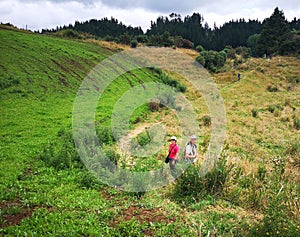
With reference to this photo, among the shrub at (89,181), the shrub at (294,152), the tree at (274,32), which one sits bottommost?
the shrub at (89,181)

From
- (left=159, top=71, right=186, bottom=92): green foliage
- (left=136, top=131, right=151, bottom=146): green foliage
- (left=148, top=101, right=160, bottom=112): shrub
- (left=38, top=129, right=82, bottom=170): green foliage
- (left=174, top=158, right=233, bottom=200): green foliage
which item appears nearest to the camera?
(left=174, top=158, right=233, bottom=200): green foliage

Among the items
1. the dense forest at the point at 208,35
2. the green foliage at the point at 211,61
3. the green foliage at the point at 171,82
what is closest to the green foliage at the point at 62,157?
the green foliage at the point at 171,82

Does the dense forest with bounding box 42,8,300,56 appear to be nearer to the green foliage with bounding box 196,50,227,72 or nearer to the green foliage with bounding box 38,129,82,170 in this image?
the green foliage with bounding box 196,50,227,72

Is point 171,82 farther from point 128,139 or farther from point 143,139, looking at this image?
point 143,139

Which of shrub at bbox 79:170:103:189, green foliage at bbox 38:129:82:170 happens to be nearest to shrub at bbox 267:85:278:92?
green foliage at bbox 38:129:82:170

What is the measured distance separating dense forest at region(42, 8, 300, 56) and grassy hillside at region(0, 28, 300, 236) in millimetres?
30491

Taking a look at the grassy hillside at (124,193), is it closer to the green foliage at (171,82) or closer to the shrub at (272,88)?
the shrub at (272,88)

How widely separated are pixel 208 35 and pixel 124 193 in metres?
91.2

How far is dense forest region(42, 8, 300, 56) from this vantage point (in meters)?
46.1

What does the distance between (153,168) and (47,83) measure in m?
14.5

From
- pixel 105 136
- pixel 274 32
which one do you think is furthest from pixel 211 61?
pixel 105 136

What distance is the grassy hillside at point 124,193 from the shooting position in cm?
527

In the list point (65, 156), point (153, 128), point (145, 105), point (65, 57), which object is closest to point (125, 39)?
point (65, 57)

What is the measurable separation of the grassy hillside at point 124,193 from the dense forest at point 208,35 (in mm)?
30491
